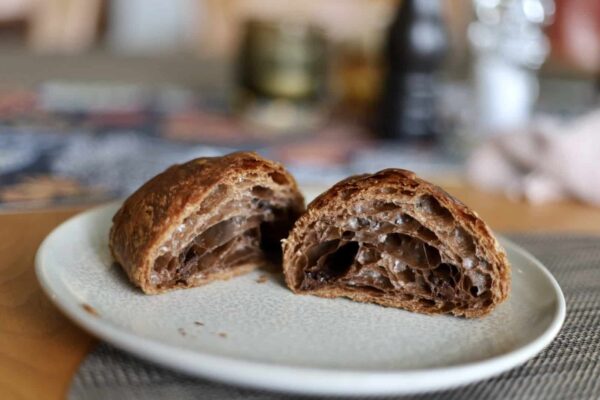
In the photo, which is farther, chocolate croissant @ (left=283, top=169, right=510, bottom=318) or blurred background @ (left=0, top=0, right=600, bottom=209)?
blurred background @ (left=0, top=0, right=600, bottom=209)

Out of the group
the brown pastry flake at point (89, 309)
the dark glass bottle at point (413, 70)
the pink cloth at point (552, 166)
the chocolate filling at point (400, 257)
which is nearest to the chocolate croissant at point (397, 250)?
the chocolate filling at point (400, 257)

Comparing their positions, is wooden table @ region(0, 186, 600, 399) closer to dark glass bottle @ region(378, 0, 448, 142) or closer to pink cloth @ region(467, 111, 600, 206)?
pink cloth @ region(467, 111, 600, 206)

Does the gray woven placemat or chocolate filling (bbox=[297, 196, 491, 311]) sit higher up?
chocolate filling (bbox=[297, 196, 491, 311])

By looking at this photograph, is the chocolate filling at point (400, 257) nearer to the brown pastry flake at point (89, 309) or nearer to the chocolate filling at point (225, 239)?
the chocolate filling at point (225, 239)

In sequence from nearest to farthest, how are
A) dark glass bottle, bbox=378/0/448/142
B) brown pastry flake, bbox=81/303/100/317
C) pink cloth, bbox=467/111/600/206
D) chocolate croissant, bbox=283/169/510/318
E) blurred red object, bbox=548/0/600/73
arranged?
brown pastry flake, bbox=81/303/100/317, chocolate croissant, bbox=283/169/510/318, pink cloth, bbox=467/111/600/206, dark glass bottle, bbox=378/0/448/142, blurred red object, bbox=548/0/600/73

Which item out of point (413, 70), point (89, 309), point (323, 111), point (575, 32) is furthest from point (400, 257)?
point (575, 32)

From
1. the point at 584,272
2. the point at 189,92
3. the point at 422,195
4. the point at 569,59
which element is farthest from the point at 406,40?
the point at 569,59

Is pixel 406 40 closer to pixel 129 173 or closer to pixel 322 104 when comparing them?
pixel 322 104

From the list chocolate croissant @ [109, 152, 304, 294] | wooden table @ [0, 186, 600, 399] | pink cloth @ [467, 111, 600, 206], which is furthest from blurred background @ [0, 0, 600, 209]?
chocolate croissant @ [109, 152, 304, 294]
